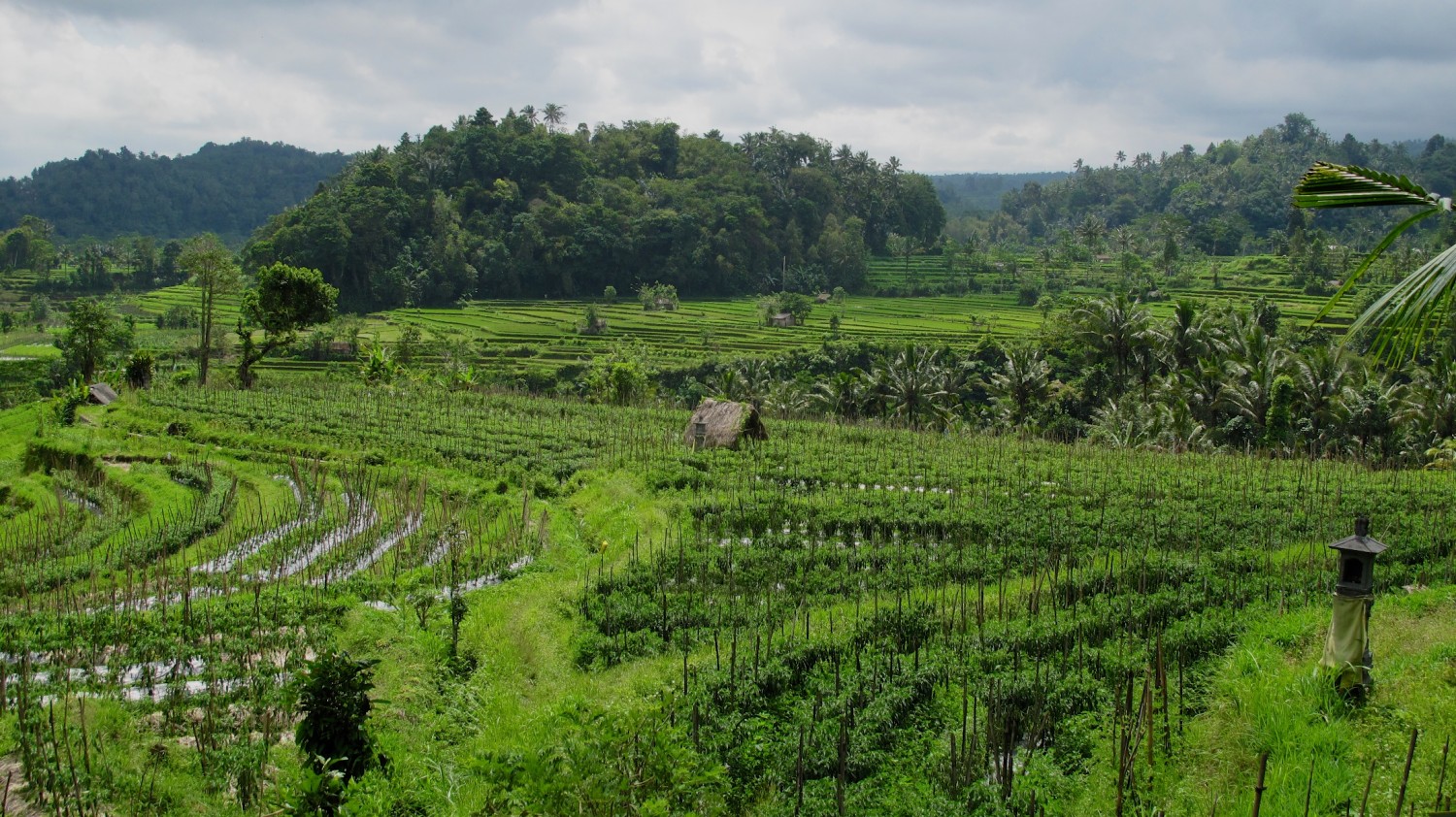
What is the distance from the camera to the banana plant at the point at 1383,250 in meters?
4.82

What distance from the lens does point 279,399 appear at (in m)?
32.6

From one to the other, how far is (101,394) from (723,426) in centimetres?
2264

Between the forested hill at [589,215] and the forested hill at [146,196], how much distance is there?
67665 millimetres

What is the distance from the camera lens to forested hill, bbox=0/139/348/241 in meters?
143

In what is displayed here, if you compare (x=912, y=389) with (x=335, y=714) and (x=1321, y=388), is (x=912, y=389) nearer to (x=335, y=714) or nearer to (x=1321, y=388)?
(x=1321, y=388)

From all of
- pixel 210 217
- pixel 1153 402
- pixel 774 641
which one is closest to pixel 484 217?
pixel 1153 402

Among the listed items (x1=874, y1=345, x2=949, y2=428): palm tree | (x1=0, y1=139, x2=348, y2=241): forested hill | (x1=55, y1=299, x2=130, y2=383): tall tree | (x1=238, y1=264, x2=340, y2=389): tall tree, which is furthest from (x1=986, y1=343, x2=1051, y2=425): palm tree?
(x1=0, y1=139, x2=348, y2=241): forested hill

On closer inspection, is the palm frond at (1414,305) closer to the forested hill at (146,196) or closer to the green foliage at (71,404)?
the green foliage at (71,404)

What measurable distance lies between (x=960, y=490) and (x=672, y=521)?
19.3 ft

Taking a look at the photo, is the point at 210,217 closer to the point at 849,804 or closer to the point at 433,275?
the point at 433,275

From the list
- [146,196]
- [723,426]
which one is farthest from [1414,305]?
[146,196]

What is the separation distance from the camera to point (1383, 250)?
4.86m

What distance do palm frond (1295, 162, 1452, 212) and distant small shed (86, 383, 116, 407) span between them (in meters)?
36.5

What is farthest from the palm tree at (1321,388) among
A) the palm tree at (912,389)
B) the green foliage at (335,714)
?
the green foliage at (335,714)
